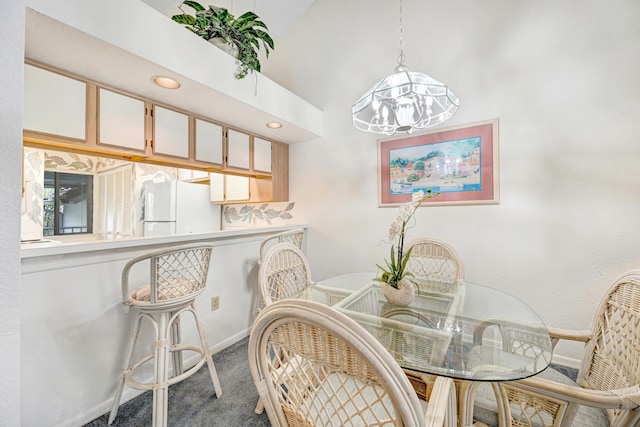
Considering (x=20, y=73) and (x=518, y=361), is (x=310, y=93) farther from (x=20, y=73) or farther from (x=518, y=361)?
(x=518, y=361)

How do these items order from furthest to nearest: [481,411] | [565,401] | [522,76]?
[522,76], [481,411], [565,401]

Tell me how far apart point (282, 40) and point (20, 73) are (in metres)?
2.96

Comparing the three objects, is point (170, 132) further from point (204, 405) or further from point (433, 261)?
point (433, 261)

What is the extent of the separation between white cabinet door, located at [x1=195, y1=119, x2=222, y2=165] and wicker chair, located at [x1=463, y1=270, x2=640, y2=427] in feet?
7.89

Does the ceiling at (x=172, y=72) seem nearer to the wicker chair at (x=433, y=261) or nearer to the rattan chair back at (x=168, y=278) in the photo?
the rattan chair back at (x=168, y=278)

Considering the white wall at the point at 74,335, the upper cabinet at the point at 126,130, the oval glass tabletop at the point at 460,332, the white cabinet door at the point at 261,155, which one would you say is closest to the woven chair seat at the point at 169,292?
the white wall at the point at 74,335

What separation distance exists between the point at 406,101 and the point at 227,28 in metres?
1.45

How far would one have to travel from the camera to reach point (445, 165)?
2.34 metres

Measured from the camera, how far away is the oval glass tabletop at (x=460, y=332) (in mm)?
927

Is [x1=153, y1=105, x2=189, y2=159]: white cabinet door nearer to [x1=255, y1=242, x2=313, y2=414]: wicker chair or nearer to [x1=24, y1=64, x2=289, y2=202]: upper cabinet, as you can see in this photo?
[x1=24, y1=64, x2=289, y2=202]: upper cabinet

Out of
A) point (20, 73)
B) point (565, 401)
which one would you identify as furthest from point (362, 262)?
point (20, 73)

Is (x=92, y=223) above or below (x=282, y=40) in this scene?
below

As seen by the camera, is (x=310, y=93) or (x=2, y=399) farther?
(x=310, y=93)

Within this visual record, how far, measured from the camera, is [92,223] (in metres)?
4.57
